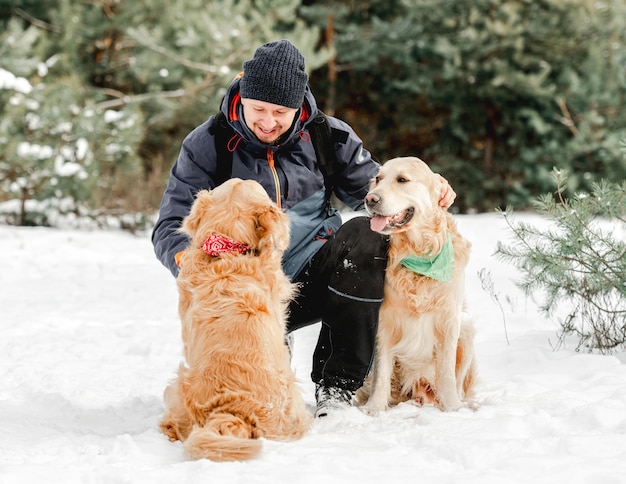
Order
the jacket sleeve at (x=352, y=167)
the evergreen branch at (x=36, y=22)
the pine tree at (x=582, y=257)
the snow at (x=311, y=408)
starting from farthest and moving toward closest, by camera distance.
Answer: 1. the evergreen branch at (x=36, y=22)
2. the pine tree at (x=582, y=257)
3. the jacket sleeve at (x=352, y=167)
4. the snow at (x=311, y=408)

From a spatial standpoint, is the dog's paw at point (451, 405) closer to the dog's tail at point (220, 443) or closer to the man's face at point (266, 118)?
the dog's tail at point (220, 443)

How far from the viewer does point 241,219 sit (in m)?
3.04

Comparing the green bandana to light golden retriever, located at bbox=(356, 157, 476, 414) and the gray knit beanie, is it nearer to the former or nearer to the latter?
light golden retriever, located at bbox=(356, 157, 476, 414)

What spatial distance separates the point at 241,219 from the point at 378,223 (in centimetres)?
68

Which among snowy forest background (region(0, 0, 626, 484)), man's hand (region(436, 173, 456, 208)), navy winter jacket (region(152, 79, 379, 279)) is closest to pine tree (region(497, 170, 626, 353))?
snowy forest background (region(0, 0, 626, 484))

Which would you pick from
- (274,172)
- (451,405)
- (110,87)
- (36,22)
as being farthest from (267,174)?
(110,87)

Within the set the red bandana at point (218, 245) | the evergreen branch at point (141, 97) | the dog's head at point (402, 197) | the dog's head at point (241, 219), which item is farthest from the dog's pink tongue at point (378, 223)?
the evergreen branch at point (141, 97)

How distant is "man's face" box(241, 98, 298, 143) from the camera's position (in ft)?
11.4

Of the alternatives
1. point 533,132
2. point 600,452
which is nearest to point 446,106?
point 533,132

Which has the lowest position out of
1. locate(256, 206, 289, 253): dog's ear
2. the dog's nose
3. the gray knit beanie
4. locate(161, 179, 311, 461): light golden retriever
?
locate(161, 179, 311, 461): light golden retriever

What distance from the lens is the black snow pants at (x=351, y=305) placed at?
3.34 meters

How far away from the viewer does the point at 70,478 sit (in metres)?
2.32

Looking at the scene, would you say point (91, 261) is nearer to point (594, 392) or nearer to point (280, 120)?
point (280, 120)

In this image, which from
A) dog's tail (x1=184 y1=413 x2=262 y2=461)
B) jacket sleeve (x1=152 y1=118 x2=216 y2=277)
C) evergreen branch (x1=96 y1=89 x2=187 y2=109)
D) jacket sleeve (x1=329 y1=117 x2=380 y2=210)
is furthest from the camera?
evergreen branch (x1=96 y1=89 x2=187 y2=109)
